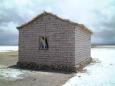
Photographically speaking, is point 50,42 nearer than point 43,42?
Yes

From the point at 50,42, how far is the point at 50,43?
0.28 feet

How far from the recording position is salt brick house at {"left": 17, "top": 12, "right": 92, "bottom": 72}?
64.7ft

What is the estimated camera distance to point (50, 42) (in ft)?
67.2

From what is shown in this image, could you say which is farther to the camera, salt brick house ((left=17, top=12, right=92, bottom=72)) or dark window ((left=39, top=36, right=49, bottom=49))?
dark window ((left=39, top=36, right=49, bottom=49))

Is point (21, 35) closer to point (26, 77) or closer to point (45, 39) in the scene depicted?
point (45, 39)

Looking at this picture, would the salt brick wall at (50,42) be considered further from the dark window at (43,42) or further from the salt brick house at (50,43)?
the dark window at (43,42)

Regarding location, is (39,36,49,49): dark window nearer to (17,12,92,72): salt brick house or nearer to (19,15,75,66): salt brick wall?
(17,12,92,72): salt brick house

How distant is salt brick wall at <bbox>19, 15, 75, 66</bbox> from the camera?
64.8ft

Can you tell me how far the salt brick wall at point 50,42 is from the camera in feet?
64.8

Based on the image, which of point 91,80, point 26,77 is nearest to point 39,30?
point 26,77

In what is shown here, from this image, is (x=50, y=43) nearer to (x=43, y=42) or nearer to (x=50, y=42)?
(x=50, y=42)

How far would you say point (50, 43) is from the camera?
20484 millimetres

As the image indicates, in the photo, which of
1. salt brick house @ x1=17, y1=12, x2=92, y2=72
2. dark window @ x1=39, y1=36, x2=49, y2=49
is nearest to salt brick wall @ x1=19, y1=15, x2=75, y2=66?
salt brick house @ x1=17, y1=12, x2=92, y2=72

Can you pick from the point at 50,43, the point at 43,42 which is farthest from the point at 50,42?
the point at 43,42
